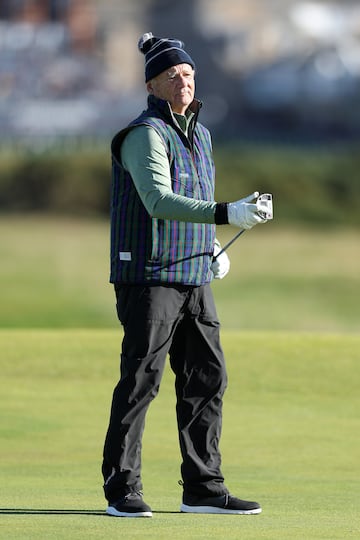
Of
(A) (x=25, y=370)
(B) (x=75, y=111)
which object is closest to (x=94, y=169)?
(B) (x=75, y=111)

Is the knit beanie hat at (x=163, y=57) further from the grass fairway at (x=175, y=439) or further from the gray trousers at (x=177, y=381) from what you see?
the grass fairway at (x=175, y=439)

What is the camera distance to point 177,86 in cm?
412

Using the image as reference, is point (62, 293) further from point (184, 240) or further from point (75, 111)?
point (184, 240)

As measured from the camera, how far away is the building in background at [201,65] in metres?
62.7

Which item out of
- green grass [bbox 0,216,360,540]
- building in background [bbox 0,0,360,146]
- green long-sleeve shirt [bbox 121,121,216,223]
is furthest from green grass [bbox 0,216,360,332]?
green long-sleeve shirt [bbox 121,121,216,223]

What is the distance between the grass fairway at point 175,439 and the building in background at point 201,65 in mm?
48981

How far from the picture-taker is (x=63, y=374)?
8.00 meters

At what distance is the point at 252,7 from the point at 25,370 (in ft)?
243

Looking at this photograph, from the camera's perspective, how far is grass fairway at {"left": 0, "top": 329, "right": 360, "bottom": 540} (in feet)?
12.3

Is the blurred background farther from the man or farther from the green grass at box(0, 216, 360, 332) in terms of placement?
the man

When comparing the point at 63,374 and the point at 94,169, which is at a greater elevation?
the point at 94,169

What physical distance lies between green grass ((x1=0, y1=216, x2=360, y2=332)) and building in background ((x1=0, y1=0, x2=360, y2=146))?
1455 centimetres

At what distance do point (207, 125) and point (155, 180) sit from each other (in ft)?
197

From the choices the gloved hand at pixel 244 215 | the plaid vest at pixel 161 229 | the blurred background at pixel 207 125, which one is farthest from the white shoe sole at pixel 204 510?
the blurred background at pixel 207 125
